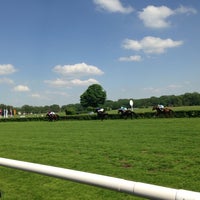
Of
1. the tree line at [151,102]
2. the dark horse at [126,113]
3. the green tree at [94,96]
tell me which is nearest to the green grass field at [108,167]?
the dark horse at [126,113]

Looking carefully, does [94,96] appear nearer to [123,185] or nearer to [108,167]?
[108,167]

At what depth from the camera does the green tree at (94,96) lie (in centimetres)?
9144

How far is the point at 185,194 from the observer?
1.66m

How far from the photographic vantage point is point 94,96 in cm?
9125

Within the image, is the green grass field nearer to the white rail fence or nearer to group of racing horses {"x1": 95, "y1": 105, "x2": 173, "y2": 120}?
the white rail fence

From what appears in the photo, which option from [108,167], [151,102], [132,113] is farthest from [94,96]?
[108,167]

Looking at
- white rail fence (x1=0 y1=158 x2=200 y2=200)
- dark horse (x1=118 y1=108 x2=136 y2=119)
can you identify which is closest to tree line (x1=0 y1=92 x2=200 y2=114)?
dark horse (x1=118 y1=108 x2=136 y2=119)

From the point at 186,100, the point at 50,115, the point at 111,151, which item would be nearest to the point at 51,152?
the point at 111,151

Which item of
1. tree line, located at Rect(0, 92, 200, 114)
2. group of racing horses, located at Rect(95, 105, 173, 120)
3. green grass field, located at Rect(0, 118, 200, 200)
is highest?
tree line, located at Rect(0, 92, 200, 114)

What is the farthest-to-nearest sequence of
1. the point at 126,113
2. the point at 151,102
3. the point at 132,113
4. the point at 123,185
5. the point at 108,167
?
the point at 151,102 < the point at 132,113 < the point at 126,113 < the point at 108,167 < the point at 123,185

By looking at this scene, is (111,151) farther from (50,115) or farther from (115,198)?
(50,115)

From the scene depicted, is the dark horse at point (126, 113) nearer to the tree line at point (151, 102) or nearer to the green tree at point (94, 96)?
the green tree at point (94, 96)

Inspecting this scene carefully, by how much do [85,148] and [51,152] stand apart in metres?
1.16

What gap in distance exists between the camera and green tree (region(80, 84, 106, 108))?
91438 mm
